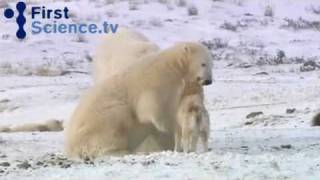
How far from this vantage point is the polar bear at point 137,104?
26.5ft

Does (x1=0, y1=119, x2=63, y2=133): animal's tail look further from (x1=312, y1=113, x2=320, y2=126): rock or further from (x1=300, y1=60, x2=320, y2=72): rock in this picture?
(x1=300, y1=60, x2=320, y2=72): rock

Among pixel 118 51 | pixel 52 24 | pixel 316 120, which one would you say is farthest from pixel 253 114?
pixel 52 24

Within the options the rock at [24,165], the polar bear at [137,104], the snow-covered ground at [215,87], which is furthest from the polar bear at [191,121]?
the rock at [24,165]

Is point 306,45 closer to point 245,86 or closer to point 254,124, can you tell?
point 245,86

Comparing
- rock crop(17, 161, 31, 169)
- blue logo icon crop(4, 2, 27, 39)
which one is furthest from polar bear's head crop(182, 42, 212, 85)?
blue logo icon crop(4, 2, 27, 39)

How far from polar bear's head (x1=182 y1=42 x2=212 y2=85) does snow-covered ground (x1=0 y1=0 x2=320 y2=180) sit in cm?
67

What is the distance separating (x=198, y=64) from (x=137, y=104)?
26.9 inches

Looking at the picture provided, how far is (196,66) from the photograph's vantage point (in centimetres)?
825

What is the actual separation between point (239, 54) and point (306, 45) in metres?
2.19

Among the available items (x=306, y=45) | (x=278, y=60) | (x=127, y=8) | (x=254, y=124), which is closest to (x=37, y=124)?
(x=254, y=124)

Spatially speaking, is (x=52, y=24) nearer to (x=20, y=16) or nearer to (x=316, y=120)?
(x=20, y=16)

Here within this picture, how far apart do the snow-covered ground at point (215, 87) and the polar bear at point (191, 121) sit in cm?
21

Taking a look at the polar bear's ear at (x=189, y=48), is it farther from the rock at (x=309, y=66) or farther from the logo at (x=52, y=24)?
the logo at (x=52, y=24)

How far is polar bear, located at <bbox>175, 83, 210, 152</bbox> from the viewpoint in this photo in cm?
796
